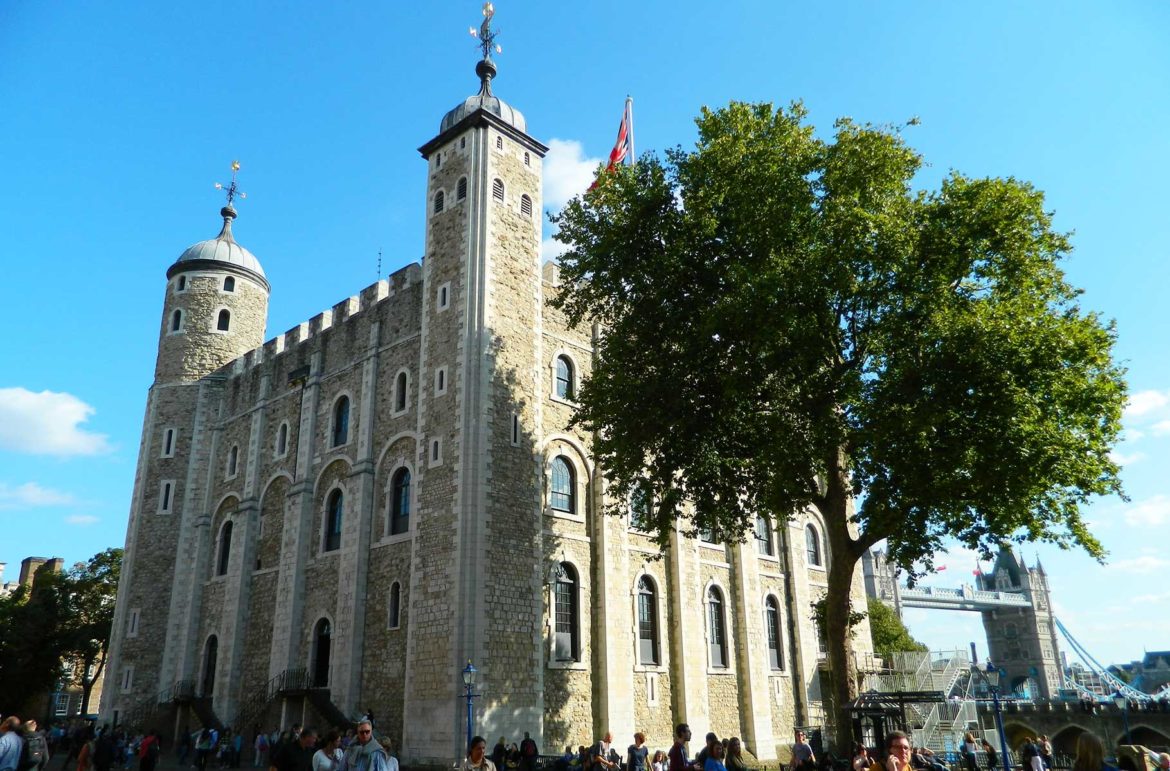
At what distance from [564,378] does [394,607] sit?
339 inches

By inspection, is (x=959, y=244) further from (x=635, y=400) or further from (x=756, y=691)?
(x=756, y=691)

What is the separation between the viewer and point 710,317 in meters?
18.7

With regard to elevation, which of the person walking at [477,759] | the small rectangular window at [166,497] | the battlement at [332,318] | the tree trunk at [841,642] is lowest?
the person walking at [477,759]

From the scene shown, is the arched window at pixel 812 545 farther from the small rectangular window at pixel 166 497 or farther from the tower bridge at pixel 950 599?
the tower bridge at pixel 950 599

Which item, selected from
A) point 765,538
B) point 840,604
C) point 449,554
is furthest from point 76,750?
point 840,604

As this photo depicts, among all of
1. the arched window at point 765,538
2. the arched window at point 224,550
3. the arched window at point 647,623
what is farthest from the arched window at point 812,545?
the arched window at point 224,550

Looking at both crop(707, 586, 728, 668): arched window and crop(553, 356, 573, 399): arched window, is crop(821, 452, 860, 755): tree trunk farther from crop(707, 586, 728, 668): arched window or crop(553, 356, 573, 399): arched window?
crop(553, 356, 573, 399): arched window

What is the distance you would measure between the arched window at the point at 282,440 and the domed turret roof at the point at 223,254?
11.1m

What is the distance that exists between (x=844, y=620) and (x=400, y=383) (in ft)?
49.3

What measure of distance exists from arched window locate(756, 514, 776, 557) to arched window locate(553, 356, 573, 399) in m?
10.1

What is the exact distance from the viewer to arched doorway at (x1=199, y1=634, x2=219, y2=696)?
2970 cm

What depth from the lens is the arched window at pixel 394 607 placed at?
23078mm

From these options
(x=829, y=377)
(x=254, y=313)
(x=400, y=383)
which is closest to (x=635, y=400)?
(x=829, y=377)

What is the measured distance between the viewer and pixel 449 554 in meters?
21.5
